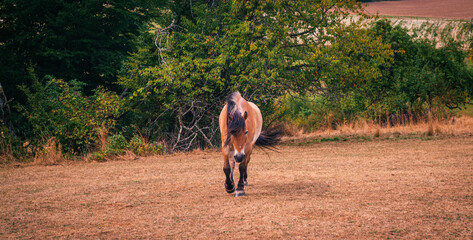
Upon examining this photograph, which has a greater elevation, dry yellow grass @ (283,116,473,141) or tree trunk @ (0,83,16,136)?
tree trunk @ (0,83,16,136)

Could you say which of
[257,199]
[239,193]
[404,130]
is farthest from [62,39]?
[404,130]

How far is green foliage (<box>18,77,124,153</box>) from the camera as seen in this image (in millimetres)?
15266

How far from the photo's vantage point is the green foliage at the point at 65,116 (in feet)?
50.1

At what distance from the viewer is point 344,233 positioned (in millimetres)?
6055

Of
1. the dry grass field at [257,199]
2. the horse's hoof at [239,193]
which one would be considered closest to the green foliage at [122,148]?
the dry grass field at [257,199]

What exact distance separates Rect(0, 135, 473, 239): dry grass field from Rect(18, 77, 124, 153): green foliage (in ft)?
6.36

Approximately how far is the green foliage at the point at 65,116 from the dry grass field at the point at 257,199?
194 centimetres

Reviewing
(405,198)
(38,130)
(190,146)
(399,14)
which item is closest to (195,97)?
(190,146)

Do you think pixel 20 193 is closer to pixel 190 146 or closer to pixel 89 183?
pixel 89 183

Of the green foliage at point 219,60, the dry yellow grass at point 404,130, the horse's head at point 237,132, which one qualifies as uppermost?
the green foliage at point 219,60

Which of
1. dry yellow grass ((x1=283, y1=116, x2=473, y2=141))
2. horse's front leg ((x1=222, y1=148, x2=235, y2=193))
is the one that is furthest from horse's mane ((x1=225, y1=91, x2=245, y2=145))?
dry yellow grass ((x1=283, y1=116, x2=473, y2=141))

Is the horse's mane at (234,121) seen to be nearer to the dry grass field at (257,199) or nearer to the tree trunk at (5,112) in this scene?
the dry grass field at (257,199)

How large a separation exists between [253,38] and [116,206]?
34.9 ft

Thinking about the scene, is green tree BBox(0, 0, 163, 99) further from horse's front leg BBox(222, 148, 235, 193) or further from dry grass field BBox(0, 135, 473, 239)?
horse's front leg BBox(222, 148, 235, 193)
